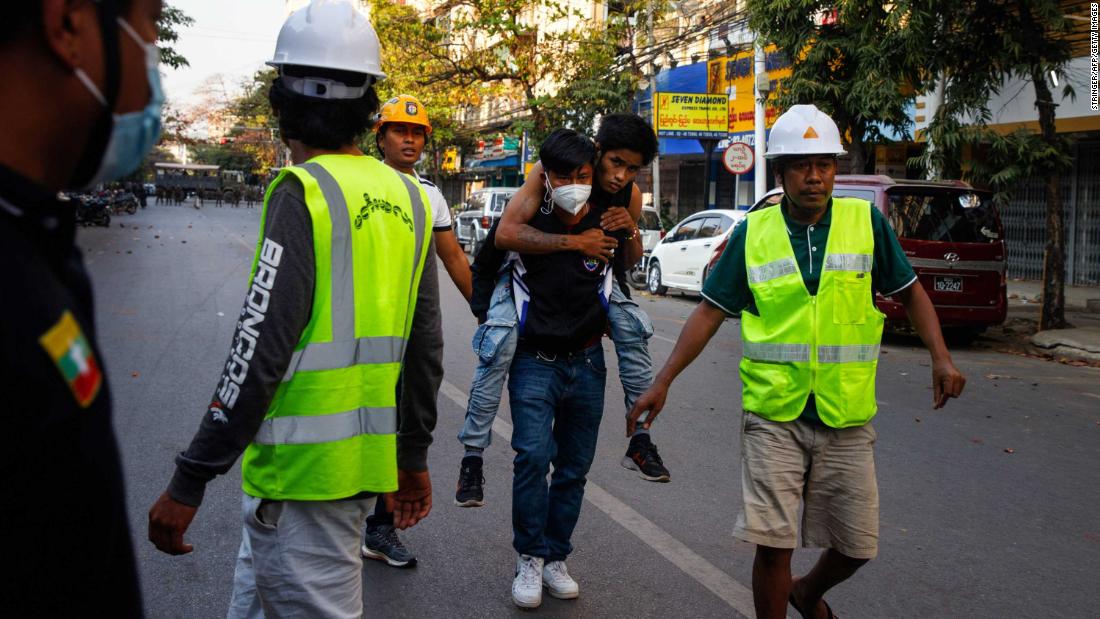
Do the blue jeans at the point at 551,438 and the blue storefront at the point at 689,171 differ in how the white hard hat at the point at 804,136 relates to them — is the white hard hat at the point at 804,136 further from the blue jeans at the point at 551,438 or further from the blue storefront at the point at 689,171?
the blue storefront at the point at 689,171

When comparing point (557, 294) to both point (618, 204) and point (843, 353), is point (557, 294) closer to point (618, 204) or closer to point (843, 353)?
point (618, 204)

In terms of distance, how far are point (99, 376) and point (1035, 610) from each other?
13.7 ft

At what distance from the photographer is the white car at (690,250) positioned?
17938 mm

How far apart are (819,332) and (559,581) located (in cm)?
156

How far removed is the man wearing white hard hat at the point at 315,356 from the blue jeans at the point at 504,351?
1.54 m

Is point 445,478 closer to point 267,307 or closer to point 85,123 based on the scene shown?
point 267,307

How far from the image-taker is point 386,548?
473 cm

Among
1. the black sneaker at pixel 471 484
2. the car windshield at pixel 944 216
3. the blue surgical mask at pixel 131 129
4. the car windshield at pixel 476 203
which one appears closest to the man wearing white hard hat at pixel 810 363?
the black sneaker at pixel 471 484

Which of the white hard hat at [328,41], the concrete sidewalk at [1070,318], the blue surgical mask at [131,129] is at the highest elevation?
the white hard hat at [328,41]

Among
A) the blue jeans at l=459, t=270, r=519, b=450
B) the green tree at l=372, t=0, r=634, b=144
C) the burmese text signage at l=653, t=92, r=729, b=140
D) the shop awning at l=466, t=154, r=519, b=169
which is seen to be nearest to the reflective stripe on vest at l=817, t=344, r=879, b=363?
the blue jeans at l=459, t=270, r=519, b=450

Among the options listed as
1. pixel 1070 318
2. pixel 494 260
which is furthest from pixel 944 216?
pixel 494 260

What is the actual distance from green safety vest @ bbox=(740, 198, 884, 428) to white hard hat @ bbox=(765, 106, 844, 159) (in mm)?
250

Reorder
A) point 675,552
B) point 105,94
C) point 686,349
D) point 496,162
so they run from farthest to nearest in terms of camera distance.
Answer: point 496,162
point 675,552
point 686,349
point 105,94

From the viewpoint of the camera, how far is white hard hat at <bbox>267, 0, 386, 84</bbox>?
2.51 metres
